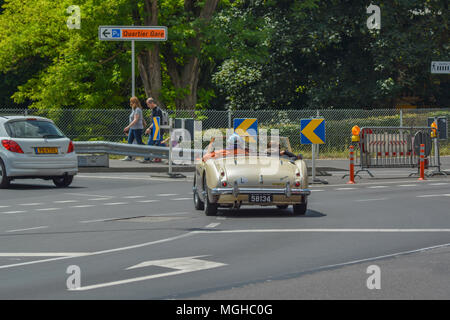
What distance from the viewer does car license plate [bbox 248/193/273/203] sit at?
14562mm

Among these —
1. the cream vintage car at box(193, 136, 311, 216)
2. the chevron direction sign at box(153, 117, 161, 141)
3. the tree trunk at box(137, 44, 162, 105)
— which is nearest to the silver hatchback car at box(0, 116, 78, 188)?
the cream vintage car at box(193, 136, 311, 216)

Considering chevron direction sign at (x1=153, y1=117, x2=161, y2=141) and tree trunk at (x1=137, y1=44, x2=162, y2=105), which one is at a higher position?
tree trunk at (x1=137, y1=44, x2=162, y2=105)

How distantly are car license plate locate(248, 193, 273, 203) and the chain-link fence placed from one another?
1816 centimetres

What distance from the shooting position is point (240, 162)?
49.2ft

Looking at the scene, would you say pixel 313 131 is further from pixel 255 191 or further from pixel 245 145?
pixel 255 191

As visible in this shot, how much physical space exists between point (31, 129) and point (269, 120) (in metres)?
15.0

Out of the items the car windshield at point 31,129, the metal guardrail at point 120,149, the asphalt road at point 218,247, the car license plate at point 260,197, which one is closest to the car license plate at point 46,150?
the car windshield at point 31,129

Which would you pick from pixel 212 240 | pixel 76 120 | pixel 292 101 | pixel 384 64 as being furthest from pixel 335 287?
pixel 292 101

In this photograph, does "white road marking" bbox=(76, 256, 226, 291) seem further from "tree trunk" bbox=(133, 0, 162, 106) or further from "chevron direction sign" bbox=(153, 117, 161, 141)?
Answer: "tree trunk" bbox=(133, 0, 162, 106)

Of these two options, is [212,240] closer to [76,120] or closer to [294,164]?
[294,164]

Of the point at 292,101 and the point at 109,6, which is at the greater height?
the point at 109,6

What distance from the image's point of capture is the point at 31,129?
68.2 ft

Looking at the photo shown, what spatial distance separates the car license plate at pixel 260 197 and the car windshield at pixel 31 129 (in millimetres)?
7509
